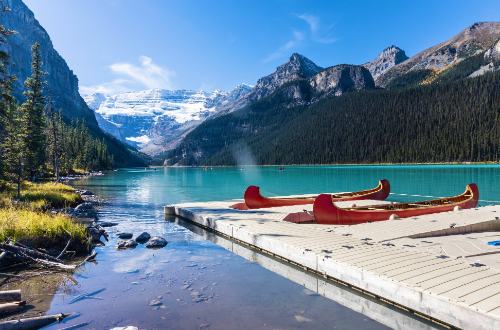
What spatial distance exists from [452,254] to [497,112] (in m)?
189

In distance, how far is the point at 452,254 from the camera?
11.1 meters

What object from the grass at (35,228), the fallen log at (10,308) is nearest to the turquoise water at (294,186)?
the grass at (35,228)

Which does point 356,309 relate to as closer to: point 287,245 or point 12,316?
point 287,245

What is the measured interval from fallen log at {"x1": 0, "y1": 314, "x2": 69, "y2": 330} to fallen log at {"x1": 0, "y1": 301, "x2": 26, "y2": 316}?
87cm

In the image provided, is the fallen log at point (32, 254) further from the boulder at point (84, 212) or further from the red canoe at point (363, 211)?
the boulder at point (84, 212)

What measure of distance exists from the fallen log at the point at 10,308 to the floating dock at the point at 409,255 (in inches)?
286

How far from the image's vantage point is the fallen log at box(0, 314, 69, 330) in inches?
277

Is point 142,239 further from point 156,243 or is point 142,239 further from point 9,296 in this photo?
point 9,296

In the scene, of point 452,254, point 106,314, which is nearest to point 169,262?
point 106,314

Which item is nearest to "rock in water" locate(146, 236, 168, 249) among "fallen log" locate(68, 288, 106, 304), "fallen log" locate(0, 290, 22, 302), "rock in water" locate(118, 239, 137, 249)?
"rock in water" locate(118, 239, 137, 249)

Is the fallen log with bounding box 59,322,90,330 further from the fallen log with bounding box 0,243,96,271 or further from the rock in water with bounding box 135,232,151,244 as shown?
the rock in water with bounding box 135,232,151,244

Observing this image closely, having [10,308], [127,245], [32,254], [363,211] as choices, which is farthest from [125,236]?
[363,211]

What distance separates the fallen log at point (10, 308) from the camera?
26.2 ft

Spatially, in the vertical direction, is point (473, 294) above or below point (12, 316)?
above
